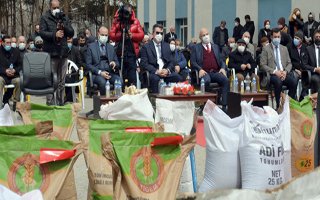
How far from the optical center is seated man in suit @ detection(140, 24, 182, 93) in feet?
40.1

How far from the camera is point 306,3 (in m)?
23.2

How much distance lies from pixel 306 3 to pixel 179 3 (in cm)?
1094

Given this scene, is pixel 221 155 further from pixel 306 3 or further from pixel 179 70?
pixel 306 3

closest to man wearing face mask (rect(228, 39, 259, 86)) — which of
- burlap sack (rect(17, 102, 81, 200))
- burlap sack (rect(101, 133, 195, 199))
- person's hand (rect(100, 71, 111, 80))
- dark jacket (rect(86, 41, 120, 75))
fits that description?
dark jacket (rect(86, 41, 120, 75))

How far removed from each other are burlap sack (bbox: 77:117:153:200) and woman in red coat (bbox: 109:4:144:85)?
760 cm

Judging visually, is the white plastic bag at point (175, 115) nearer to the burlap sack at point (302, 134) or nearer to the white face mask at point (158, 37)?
the burlap sack at point (302, 134)

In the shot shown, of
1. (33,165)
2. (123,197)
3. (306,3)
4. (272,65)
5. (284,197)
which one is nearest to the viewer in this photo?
(284,197)

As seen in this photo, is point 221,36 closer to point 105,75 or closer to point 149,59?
point 149,59

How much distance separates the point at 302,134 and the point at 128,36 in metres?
6.73

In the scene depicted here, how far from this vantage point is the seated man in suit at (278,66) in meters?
12.8

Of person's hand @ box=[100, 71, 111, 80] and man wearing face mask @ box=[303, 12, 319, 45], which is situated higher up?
man wearing face mask @ box=[303, 12, 319, 45]

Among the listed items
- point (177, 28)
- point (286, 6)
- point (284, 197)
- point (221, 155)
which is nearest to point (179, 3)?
point (177, 28)

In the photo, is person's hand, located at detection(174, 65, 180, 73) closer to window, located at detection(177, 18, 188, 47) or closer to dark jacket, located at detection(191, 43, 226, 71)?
dark jacket, located at detection(191, 43, 226, 71)

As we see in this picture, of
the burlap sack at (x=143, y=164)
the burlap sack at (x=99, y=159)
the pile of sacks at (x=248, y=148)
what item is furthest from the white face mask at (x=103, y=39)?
the burlap sack at (x=143, y=164)
